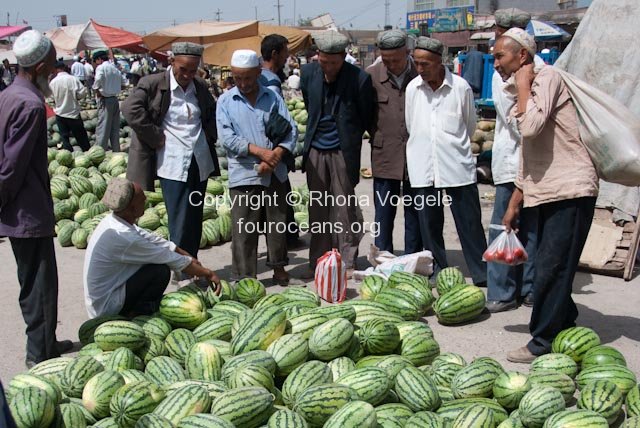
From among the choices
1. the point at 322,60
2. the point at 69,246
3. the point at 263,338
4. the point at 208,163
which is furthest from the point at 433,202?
the point at 69,246

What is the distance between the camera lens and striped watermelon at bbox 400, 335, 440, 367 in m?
4.13

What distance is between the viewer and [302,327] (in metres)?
4.18

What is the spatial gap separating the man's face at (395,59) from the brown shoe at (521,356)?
8.97 feet

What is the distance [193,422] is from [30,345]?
1936 millimetres

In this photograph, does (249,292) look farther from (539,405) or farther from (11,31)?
(11,31)

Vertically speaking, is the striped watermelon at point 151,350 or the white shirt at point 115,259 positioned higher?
the white shirt at point 115,259

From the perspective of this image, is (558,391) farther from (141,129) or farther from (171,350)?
(141,129)

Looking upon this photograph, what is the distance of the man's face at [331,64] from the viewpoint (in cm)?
582

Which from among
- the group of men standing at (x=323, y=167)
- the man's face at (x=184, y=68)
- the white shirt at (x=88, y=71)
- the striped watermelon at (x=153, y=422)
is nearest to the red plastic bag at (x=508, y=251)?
the group of men standing at (x=323, y=167)

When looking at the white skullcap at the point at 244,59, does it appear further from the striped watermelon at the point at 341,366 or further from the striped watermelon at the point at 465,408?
the striped watermelon at the point at 465,408

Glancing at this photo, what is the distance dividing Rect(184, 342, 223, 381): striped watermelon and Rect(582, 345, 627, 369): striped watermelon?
219 centimetres

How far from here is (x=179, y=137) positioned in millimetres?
5883

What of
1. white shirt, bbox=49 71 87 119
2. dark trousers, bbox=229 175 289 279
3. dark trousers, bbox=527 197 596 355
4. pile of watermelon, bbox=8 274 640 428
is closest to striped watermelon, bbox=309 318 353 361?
pile of watermelon, bbox=8 274 640 428

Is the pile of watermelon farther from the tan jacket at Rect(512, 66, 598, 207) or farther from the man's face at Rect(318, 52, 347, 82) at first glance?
the man's face at Rect(318, 52, 347, 82)
